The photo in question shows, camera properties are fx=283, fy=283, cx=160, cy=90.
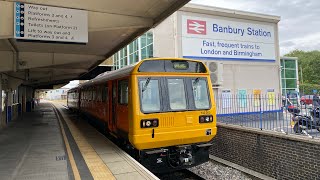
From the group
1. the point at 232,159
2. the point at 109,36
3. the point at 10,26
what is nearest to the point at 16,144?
the point at 10,26

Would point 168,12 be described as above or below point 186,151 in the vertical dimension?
above

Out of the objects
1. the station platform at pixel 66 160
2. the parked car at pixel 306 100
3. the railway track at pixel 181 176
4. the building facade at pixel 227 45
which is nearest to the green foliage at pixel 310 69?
the building facade at pixel 227 45

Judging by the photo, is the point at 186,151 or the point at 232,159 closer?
the point at 186,151

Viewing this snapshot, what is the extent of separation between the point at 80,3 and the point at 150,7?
6.33 ft

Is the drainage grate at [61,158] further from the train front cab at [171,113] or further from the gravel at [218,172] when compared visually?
the gravel at [218,172]

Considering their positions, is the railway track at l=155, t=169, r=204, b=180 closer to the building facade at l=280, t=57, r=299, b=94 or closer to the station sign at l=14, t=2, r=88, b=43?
the station sign at l=14, t=2, r=88, b=43

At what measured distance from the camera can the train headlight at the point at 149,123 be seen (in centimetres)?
651

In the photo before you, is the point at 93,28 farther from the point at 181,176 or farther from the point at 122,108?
the point at 181,176

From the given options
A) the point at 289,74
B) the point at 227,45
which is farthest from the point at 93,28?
the point at 289,74

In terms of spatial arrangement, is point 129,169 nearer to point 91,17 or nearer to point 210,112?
point 210,112

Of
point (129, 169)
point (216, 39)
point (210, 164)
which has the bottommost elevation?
point (210, 164)

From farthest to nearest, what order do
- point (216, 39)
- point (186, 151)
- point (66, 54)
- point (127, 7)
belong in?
point (216, 39) < point (66, 54) < point (127, 7) < point (186, 151)

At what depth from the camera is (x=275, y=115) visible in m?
8.00

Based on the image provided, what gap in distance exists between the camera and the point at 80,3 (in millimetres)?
7539
